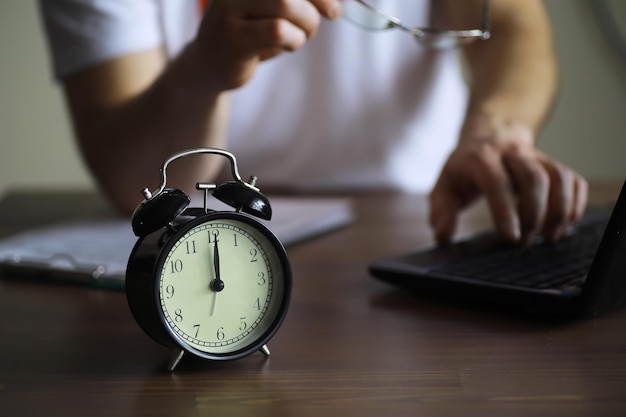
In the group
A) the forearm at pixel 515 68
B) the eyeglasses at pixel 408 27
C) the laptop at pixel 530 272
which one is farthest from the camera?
the forearm at pixel 515 68

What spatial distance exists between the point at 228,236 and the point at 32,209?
2.78ft

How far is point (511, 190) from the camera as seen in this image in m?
0.94

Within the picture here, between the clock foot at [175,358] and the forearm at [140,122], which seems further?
the forearm at [140,122]

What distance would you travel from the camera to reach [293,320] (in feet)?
2.34

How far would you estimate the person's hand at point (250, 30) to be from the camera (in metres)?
0.80

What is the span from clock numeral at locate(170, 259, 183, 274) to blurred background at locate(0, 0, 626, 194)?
1815mm

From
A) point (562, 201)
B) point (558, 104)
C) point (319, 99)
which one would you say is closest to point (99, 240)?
point (562, 201)

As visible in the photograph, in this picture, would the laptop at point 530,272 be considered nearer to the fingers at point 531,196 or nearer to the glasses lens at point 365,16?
the fingers at point 531,196

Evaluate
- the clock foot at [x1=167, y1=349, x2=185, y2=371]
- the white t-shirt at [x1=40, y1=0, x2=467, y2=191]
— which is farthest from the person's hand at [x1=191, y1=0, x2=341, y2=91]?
the white t-shirt at [x1=40, y1=0, x2=467, y2=191]

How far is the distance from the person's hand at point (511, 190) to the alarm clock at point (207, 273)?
385mm

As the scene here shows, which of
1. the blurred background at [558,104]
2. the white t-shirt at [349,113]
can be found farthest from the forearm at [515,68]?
the blurred background at [558,104]

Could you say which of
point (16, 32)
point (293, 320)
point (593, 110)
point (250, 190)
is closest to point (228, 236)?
point (250, 190)

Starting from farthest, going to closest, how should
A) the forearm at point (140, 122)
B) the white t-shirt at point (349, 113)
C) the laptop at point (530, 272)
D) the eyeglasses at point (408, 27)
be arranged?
the white t-shirt at point (349, 113), the forearm at point (140, 122), the eyeglasses at point (408, 27), the laptop at point (530, 272)

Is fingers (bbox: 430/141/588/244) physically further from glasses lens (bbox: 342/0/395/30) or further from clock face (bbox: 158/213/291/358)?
clock face (bbox: 158/213/291/358)
